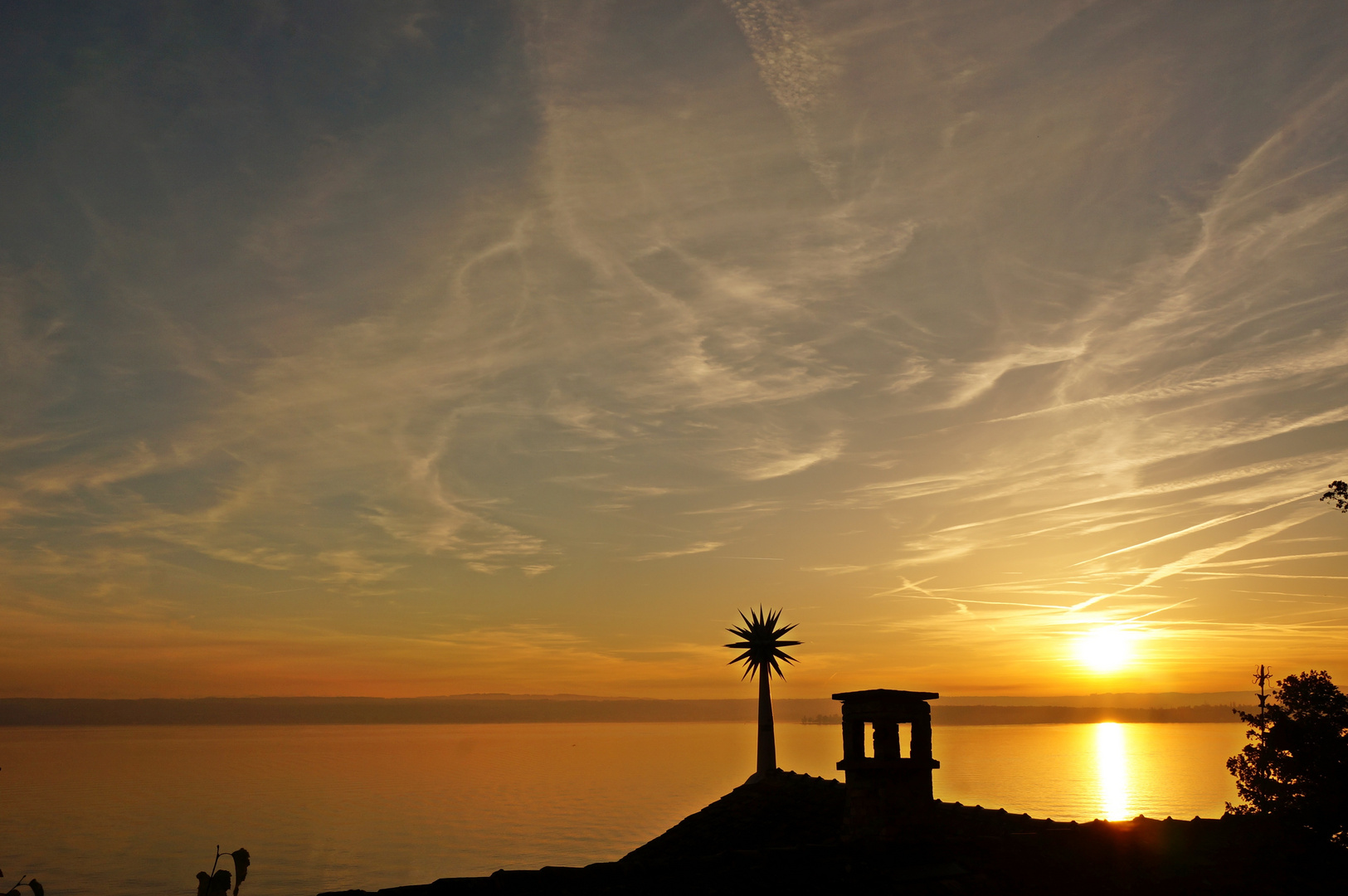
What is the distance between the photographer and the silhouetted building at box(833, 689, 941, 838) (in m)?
27.0

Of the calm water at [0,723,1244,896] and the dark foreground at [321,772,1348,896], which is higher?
the dark foreground at [321,772,1348,896]

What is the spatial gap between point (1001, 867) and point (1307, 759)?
24361mm

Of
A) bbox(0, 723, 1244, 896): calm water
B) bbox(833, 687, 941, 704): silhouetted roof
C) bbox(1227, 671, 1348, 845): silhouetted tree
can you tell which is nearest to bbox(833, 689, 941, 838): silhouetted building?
bbox(833, 687, 941, 704): silhouetted roof

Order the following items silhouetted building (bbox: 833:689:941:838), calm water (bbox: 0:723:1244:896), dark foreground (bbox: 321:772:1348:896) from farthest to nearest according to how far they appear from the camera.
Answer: calm water (bbox: 0:723:1244:896)
silhouetted building (bbox: 833:689:941:838)
dark foreground (bbox: 321:772:1348:896)

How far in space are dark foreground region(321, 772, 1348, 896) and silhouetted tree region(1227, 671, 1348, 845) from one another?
13.0m

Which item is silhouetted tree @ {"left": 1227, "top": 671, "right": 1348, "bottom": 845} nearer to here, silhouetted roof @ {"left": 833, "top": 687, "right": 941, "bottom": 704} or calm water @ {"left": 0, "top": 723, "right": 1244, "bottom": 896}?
silhouetted roof @ {"left": 833, "top": 687, "right": 941, "bottom": 704}

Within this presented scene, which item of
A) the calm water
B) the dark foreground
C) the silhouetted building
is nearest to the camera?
the dark foreground

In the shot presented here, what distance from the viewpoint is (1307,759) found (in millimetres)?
38531

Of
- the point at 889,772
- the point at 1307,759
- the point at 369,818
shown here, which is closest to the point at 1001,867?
the point at 889,772

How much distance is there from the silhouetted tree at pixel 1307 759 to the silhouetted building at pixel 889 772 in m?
19.5

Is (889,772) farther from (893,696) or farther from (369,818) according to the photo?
(369,818)

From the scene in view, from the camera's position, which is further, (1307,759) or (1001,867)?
(1307,759)

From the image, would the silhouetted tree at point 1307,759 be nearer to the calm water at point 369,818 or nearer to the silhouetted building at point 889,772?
the silhouetted building at point 889,772

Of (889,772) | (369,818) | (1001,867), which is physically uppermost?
(889,772)
